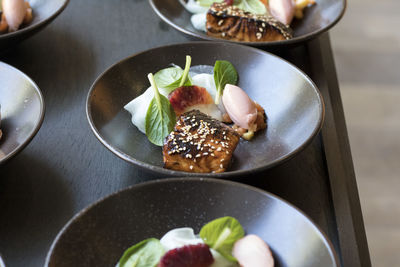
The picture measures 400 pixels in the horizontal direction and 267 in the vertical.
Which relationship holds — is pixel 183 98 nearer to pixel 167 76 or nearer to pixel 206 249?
pixel 167 76

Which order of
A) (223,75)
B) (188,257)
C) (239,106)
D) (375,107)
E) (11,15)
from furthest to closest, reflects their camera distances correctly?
(375,107) < (11,15) < (223,75) < (239,106) < (188,257)

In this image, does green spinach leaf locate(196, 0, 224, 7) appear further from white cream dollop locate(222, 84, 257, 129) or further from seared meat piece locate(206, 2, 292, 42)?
white cream dollop locate(222, 84, 257, 129)

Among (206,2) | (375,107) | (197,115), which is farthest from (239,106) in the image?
(375,107)

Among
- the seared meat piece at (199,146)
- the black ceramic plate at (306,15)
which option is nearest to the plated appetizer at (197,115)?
the seared meat piece at (199,146)

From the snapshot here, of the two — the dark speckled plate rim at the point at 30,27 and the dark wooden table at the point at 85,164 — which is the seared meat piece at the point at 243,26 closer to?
the dark wooden table at the point at 85,164

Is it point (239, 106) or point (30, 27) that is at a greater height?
point (30, 27)

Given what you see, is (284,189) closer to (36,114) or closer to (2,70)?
(36,114)

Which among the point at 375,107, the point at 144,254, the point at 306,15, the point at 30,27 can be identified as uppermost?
the point at 30,27
